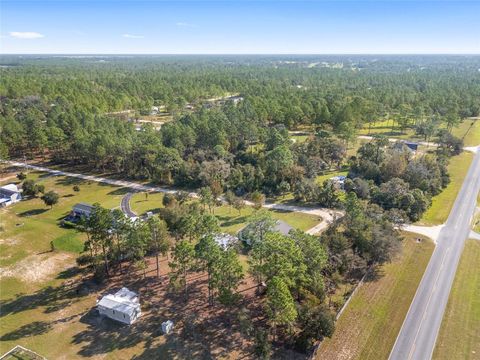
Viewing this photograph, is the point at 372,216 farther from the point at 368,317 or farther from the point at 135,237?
the point at 135,237

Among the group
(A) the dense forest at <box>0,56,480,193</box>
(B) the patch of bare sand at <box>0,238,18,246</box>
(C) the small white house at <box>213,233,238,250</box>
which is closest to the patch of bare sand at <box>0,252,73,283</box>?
(B) the patch of bare sand at <box>0,238,18,246</box>

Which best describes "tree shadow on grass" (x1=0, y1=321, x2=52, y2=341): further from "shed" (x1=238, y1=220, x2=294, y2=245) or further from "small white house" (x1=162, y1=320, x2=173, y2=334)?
"shed" (x1=238, y1=220, x2=294, y2=245)

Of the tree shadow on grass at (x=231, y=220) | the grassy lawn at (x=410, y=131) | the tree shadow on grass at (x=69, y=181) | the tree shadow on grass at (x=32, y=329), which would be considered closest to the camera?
the tree shadow on grass at (x=32, y=329)

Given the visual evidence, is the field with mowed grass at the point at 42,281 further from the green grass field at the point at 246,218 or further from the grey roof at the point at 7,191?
the green grass field at the point at 246,218

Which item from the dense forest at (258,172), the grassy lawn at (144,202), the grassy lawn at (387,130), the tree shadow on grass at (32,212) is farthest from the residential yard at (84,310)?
the grassy lawn at (387,130)

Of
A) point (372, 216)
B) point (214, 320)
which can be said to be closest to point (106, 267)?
point (214, 320)

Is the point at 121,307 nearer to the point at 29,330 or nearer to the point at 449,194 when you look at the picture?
the point at 29,330

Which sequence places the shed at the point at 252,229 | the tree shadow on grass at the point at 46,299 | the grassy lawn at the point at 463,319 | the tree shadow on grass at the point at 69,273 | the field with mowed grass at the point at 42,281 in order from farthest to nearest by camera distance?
the shed at the point at 252,229 → the tree shadow on grass at the point at 69,273 → the tree shadow on grass at the point at 46,299 → the field with mowed grass at the point at 42,281 → the grassy lawn at the point at 463,319
